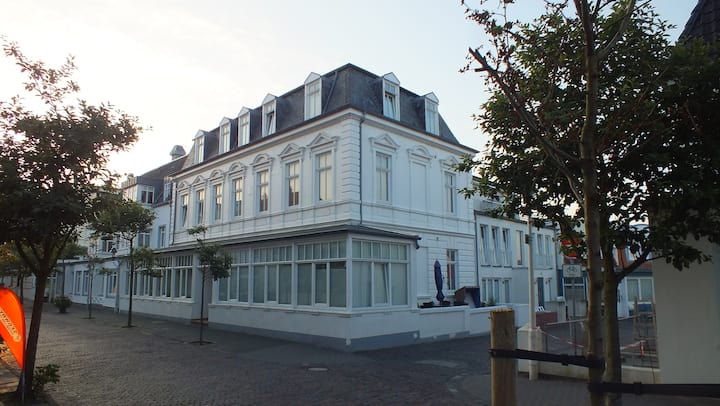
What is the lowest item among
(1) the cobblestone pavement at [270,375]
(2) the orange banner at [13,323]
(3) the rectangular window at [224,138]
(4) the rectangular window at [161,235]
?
(1) the cobblestone pavement at [270,375]

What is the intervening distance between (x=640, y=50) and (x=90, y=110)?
9015mm

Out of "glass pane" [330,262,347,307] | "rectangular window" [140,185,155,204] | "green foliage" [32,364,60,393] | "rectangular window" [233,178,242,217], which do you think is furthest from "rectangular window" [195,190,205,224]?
"green foliage" [32,364,60,393]

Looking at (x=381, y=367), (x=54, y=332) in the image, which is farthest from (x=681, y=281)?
(x=54, y=332)

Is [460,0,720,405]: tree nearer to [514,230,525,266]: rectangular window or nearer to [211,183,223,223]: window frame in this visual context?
[211,183,223,223]: window frame

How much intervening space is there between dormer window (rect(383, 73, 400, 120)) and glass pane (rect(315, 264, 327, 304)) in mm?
9070

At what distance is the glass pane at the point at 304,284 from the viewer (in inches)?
697

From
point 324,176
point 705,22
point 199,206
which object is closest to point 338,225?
point 324,176

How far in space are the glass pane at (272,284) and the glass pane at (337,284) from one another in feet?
11.3

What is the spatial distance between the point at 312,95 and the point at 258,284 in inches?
363

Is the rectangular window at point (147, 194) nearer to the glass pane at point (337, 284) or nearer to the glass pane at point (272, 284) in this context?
the glass pane at point (272, 284)

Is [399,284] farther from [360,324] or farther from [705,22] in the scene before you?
[705,22]

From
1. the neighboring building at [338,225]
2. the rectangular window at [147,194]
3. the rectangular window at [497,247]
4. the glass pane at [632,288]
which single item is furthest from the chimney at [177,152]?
the glass pane at [632,288]

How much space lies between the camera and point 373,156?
846 inches

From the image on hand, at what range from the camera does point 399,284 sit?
1795cm
